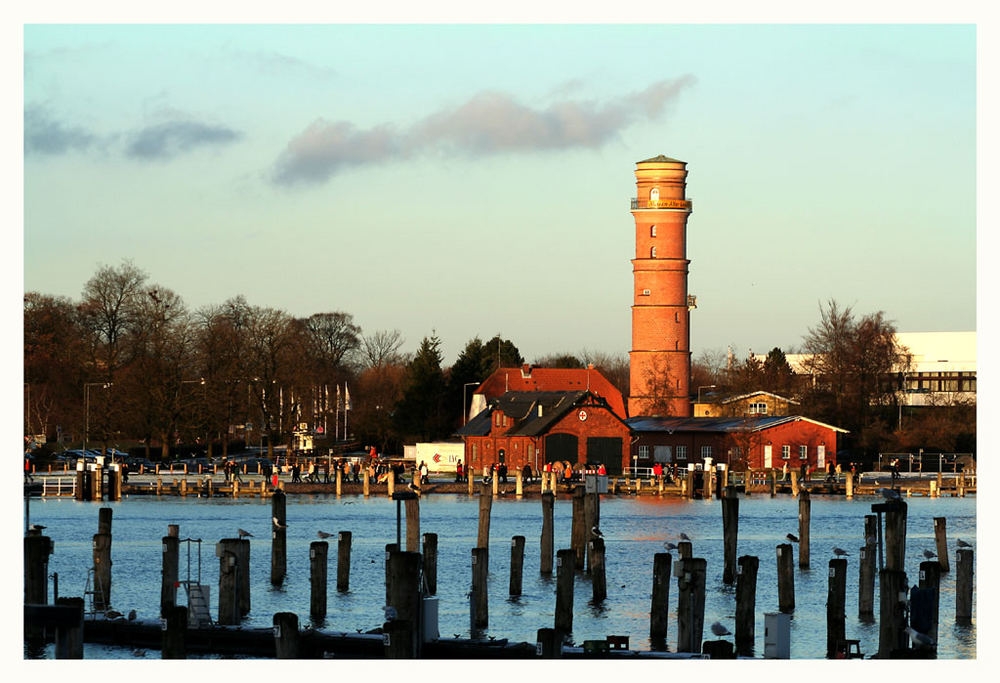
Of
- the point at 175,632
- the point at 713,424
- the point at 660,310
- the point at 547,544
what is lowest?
the point at 175,632

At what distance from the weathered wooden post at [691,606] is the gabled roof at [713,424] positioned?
6174 centimetres

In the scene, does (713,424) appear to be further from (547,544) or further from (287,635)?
(287,635)

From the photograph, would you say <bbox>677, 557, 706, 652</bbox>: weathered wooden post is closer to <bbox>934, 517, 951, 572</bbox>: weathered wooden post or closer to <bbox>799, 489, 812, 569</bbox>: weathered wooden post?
<bbox>934, 517, 951, 572</bbox>: weathered wooden post

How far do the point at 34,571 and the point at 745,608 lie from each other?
12.6 m

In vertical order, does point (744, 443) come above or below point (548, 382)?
below

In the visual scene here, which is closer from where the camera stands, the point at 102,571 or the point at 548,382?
the point at 102,571

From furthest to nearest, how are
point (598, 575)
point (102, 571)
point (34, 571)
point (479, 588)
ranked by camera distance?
1. point (598, 575)
2. point (102, 571)
3. point (479, 588)
4. point (34, 571)

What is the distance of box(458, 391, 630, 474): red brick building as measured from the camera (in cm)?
9088

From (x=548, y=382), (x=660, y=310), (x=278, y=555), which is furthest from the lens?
(x=548, y=382)

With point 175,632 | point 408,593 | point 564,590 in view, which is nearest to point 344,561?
Answer: point 564,590

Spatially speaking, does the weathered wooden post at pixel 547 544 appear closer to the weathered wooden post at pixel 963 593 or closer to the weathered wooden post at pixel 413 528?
the weathered wooden post at pixel 413 528

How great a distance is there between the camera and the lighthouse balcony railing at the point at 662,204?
105812mm

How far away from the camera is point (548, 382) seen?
406 ft

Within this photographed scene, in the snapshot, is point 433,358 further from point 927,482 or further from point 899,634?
point 899,634
